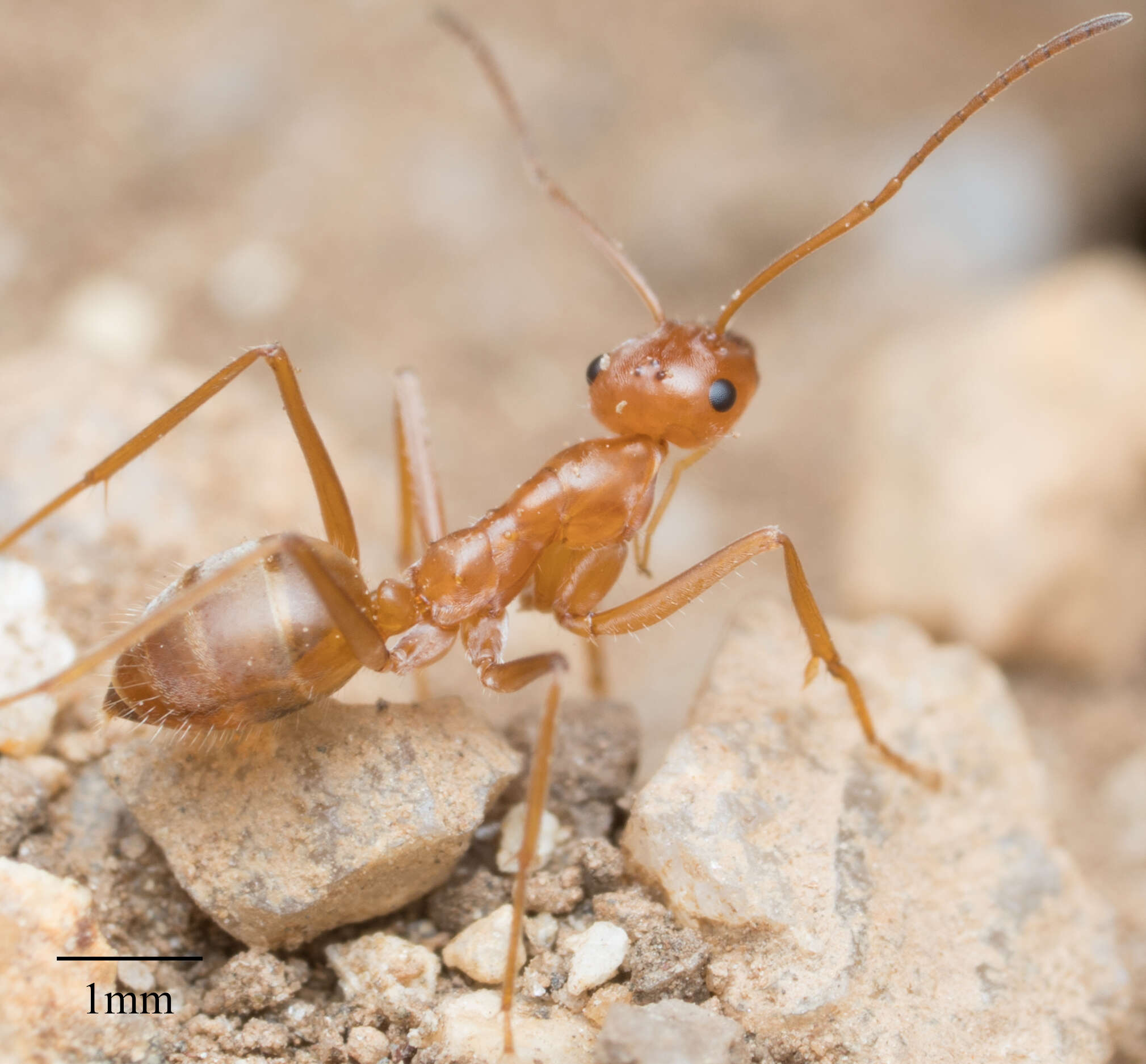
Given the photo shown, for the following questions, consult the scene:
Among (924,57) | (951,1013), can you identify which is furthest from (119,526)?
(924,57)

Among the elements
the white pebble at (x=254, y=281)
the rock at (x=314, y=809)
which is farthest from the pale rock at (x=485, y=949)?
the white pebble at (x=254, y=281)

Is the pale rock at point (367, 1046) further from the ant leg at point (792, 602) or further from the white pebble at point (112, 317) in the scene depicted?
the white pebble at point (112, 317)

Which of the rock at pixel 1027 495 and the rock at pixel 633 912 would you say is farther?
the rock at pixel 1027 495

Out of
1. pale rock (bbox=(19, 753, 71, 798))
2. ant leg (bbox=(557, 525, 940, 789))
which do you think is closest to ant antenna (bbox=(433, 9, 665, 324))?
ant leg (bbox=(557, 525, 940, 789))

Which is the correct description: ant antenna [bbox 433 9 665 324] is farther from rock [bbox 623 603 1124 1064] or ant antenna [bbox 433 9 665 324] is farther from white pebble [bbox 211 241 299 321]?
white pebble [bbox 211 241 299 321]

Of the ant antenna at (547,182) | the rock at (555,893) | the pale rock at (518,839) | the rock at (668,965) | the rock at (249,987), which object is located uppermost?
the ant antenna at (547,182)

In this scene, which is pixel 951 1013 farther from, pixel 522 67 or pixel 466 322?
pixel 522 67

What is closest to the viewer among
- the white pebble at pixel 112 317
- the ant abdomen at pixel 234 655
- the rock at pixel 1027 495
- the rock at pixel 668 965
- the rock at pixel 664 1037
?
the rock at pixel 664 1037
